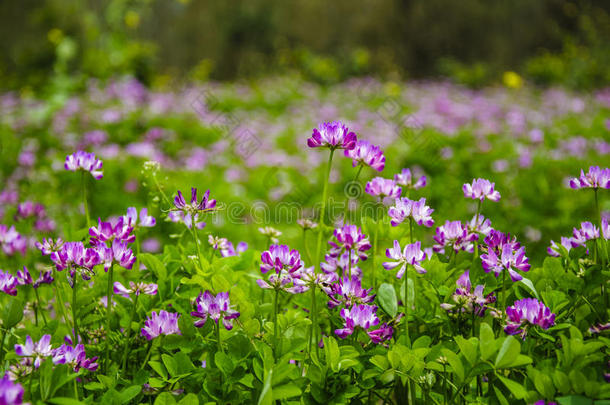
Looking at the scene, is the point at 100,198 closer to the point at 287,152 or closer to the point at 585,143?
the point at 287,152

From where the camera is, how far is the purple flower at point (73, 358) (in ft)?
2.74

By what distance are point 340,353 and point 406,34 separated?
467 inches

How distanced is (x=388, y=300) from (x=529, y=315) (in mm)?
254

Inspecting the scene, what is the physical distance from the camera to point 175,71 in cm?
1068

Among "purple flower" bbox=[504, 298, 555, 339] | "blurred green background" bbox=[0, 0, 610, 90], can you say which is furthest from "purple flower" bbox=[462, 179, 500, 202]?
"blurred green background" bbox=[0, 0, 610, 90]

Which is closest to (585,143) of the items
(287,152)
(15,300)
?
(287,152)

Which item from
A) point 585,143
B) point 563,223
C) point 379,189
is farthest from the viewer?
point 585,143

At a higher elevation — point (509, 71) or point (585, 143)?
point (509, 71)

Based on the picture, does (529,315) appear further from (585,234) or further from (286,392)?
(286,392)

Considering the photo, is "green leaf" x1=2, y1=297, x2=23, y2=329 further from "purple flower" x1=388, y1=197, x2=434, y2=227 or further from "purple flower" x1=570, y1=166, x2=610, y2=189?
"purple flower" x1=570, y1=166, x2=610, y2=189

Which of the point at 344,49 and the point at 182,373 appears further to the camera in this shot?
the point at 344,49

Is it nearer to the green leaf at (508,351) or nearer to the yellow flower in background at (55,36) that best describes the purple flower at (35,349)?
the green leaf at (508,351)

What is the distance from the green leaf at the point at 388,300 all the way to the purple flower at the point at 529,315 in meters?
0.21

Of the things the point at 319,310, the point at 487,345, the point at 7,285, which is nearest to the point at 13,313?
the point at 7,285
